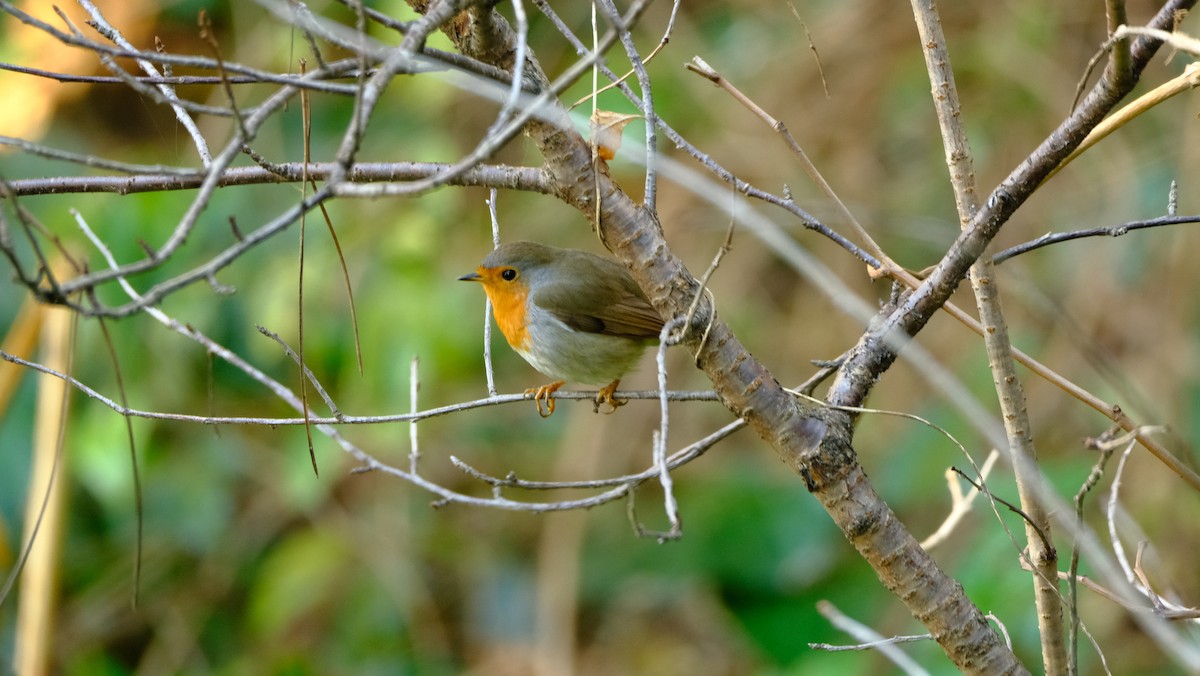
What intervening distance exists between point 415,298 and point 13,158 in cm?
247

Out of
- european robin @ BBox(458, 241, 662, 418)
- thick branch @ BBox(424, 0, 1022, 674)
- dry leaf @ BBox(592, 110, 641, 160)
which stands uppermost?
european robin @ BBox(458, 241, 662, 418)

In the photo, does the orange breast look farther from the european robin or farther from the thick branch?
the thick branch

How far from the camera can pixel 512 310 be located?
373cm

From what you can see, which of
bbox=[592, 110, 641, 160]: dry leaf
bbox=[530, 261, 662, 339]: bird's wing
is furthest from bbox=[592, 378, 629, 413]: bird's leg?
bbox=[592, 110, 641, 160]: dry leaf

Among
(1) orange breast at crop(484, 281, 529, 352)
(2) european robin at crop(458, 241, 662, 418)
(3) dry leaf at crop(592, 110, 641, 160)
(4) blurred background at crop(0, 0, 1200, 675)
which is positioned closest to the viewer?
(3) dry leaf at crop(592, 110, 641, 160)

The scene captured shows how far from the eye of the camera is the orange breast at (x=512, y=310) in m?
3.67

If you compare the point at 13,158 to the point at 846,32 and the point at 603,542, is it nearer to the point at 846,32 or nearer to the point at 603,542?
the point at 603,542

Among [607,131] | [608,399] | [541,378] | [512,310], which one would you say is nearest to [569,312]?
[512,310]

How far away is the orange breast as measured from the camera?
3.67 meters

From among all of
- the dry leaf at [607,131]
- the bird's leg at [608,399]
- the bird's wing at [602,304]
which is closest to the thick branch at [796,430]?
the dry leaf at [607,131]

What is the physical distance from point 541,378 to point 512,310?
2.41 m

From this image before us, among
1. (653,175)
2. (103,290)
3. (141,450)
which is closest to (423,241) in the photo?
(103,290)

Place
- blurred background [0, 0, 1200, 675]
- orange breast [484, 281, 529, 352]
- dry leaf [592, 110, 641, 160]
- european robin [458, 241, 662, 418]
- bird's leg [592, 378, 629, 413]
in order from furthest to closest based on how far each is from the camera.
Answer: blurred background [0, 0, 1200, 675] < orange breast [484, 281, 529, 352] < european robin [458, 241, 662, 418] < bird's leg [592, 378, 629, 413] < dry leaf [592, 110, 641, 160]

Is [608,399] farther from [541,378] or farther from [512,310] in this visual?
[541,378]
